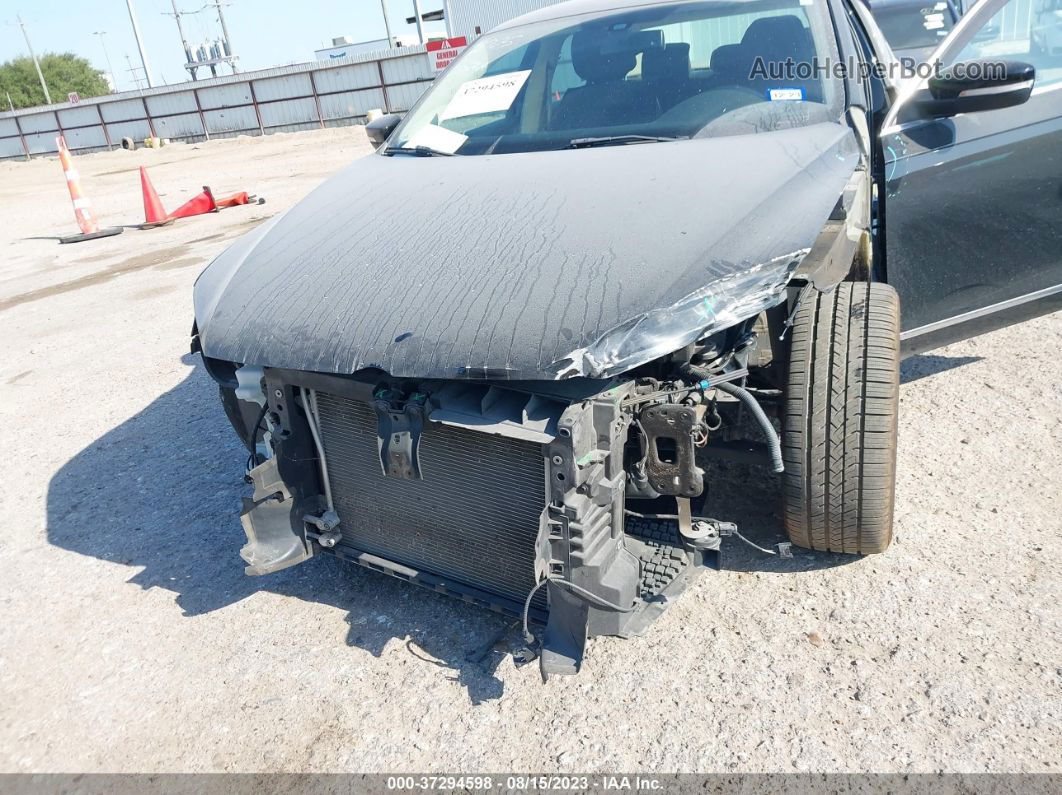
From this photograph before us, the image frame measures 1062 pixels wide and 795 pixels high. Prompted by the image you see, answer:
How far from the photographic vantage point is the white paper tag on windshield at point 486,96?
324 centimetres

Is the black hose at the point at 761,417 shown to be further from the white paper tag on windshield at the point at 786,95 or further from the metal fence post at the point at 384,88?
the metal fence post at the point at 384,88

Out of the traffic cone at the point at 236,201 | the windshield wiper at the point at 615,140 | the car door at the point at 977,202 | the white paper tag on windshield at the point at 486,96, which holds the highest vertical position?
the white paper tag on windshield at the point at 486,96

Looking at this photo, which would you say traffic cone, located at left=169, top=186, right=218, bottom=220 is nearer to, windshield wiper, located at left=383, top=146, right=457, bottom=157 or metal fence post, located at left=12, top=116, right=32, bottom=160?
windshield wiper, located at left=383, top=146, right=457, bottom=157

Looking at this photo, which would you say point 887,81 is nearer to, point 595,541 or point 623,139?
point 623,139

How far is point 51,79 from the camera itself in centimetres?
5900

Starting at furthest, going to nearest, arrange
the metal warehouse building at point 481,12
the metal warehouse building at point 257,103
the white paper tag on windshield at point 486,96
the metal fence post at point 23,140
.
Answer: the metal fence post at point 23,140 → the metal warehouse building at point 257,103 → the metal warehouse building at point 481,12 → the white paper tag on windshield at point 486,96

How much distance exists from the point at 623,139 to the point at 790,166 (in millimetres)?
685

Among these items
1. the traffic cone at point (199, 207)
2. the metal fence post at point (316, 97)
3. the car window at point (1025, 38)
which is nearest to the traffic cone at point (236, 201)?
the traffic cone at point (199, 207)

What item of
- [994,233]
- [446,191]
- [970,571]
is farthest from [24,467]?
[994,233]

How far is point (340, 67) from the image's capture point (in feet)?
83.7

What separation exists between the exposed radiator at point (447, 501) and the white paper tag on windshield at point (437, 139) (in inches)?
53.5

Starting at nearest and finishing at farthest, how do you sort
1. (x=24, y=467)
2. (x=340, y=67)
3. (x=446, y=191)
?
(x=446, y=191), (x=24, y=467), (x=340, y=67)

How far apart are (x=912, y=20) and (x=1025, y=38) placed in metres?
1.83

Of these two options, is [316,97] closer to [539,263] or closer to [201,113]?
[201,113]
